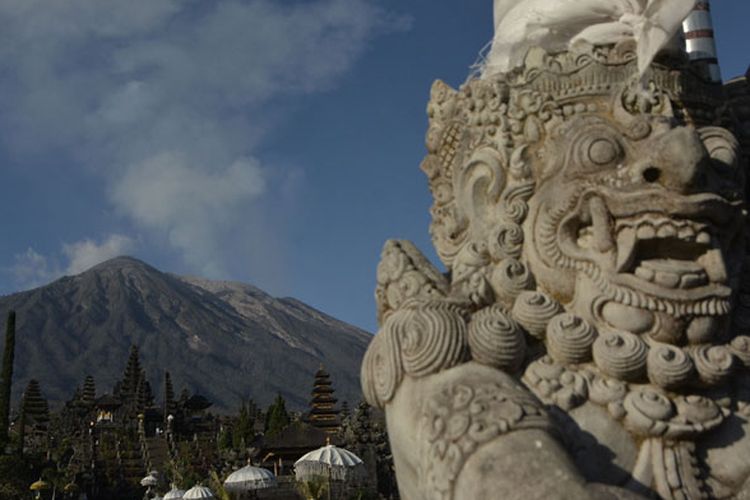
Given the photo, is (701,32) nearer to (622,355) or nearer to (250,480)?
(622,355)

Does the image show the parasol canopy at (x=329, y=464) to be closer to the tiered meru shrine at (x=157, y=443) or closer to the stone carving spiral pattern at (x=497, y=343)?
the tiered meru shrine at (x=157, y=443)

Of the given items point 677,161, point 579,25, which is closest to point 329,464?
point 579,25

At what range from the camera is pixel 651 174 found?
339 centimetres

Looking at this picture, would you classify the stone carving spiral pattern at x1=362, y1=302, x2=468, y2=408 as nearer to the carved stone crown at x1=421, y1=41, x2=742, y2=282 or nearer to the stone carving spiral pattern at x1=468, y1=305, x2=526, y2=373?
the stone carving spiral pattern at x1=468, y1=305, x2=526, y2=373

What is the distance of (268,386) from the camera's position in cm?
18125

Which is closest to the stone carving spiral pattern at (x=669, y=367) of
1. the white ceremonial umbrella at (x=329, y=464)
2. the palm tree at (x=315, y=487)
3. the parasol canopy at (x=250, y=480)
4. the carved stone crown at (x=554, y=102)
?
the carved stone crown at (x=554, y=102)

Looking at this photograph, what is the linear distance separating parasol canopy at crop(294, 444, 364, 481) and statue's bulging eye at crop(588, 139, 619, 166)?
58.9 feet

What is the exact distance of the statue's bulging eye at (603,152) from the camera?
11.3ft

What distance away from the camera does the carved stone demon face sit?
128 inches

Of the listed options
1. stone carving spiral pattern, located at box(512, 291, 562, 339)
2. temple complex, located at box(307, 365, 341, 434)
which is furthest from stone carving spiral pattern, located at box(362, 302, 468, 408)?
temple complex, located at box(307, 365, 341, 434)

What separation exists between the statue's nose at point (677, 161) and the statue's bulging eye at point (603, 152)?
13cm

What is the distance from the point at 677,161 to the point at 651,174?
126mm

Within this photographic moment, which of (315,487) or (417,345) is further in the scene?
(315,487)

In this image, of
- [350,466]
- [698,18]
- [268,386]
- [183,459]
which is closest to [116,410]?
[183,459]
